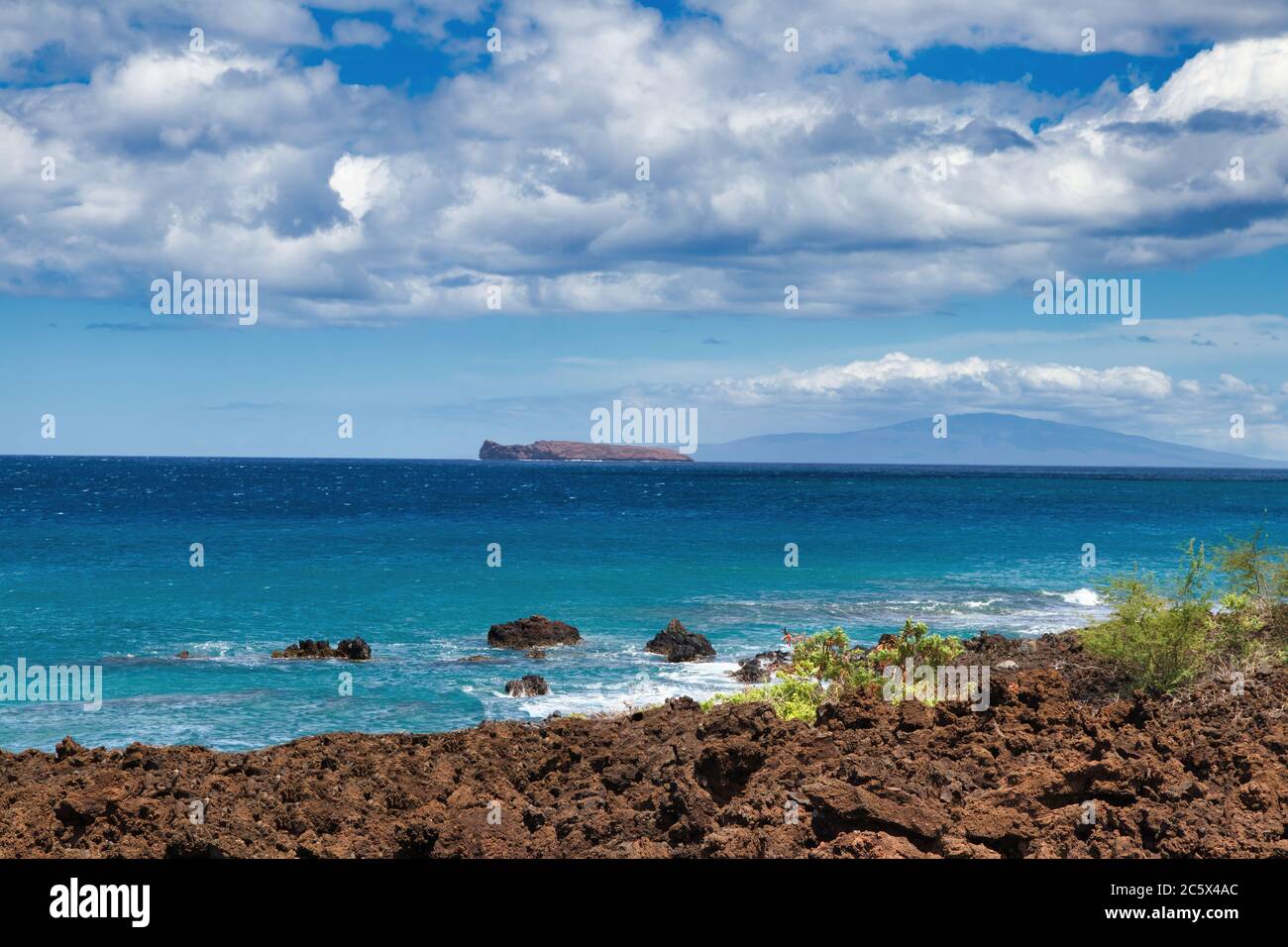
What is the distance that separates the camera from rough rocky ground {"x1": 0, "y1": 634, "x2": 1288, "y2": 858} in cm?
908

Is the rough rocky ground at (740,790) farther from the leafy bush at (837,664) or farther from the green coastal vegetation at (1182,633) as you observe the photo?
the leafy bush at (837,664)

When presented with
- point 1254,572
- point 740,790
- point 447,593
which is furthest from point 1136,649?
point 447,593

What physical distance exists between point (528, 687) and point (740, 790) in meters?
13.8

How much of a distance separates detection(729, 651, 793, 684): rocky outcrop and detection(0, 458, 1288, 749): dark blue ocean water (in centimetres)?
52

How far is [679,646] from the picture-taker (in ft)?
93.4

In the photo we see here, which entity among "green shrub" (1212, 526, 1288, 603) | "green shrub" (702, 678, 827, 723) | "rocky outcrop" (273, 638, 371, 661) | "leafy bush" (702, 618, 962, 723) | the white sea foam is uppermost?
"green shrub" (1212, 526, 1288, 603)

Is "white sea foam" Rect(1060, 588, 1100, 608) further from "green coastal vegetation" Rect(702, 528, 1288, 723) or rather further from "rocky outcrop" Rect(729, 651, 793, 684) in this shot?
"green coastal vegetation" Rect(702, 528, 1288, 723)

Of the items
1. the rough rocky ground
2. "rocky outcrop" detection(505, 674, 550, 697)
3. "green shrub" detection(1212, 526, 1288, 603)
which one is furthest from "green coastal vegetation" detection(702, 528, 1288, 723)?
"rocky outcrop" detection(505, 674, 550, 697)

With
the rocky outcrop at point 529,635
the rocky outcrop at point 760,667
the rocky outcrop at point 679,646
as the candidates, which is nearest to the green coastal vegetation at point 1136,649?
the rocky outcrop at point 760,667

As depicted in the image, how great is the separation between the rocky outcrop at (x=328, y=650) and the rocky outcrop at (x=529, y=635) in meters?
3.46

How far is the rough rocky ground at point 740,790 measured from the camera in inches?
357
